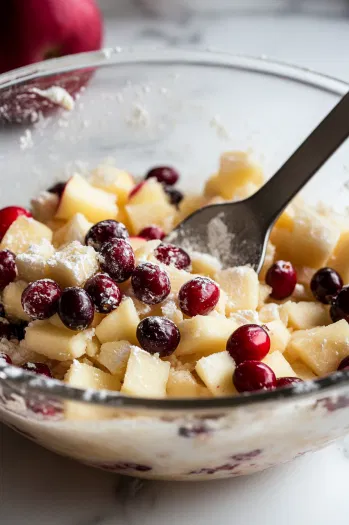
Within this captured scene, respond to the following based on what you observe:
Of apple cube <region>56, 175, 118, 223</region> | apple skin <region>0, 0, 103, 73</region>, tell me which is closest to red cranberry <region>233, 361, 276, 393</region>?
apple cube <region>56, 175, 118, 223</region>

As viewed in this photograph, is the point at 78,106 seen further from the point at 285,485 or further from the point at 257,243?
the point at 285,485

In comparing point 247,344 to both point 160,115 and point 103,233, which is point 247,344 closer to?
point 103,233

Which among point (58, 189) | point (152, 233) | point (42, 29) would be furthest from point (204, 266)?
point (42, 29)

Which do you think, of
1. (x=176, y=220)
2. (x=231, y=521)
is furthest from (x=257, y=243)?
(x=231, y=521)

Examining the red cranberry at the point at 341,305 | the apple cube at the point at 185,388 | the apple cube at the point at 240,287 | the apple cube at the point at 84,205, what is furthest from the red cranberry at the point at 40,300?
the red cranberry at the point at 341,305

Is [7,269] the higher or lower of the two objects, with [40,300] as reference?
higher

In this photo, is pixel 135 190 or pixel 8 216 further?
pixel 135 190
